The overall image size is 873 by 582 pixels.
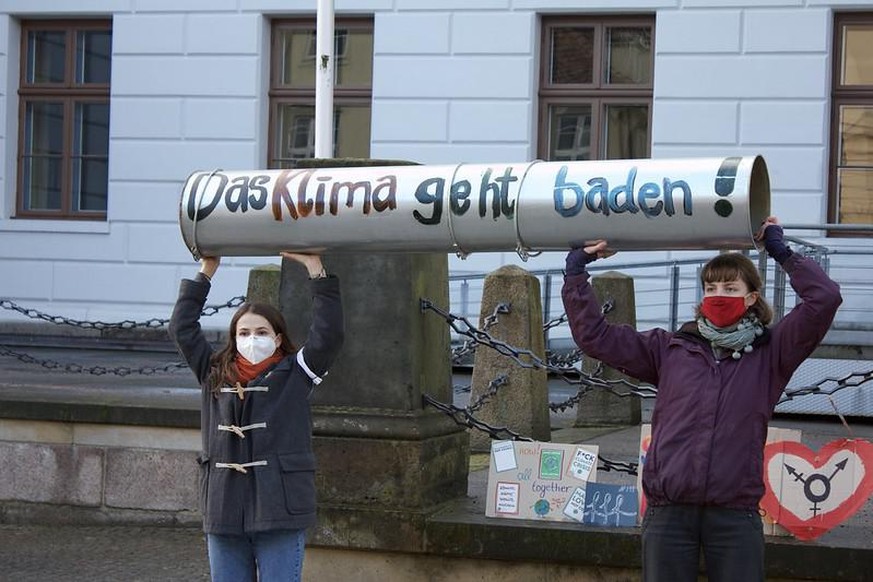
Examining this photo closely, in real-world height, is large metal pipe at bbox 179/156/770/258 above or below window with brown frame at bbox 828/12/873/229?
below

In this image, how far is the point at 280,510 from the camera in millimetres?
5508

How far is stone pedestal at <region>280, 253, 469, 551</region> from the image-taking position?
6820mm

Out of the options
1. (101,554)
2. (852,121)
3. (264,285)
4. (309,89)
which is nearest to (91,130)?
(309,89)

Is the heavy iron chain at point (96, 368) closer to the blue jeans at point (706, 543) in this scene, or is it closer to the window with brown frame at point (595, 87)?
the blue jeans at point (706, 543)

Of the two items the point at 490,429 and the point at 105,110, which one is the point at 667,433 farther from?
the point at 105,110

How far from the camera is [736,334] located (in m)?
5.03

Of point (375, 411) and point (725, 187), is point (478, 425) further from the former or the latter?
point (725, 187)

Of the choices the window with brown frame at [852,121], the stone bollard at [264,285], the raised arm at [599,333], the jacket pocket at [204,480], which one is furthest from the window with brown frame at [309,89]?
the raised arm at [599,333]

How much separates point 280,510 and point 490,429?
1.76m

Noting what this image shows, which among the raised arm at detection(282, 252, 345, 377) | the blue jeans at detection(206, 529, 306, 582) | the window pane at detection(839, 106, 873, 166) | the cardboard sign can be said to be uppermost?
the window pane at detection(839, 106, 873, 166)

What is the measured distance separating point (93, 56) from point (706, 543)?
48.7ft

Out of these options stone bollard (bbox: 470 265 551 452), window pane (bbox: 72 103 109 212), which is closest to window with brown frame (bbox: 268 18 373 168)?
window pane (bbox: 72 103 109 212)

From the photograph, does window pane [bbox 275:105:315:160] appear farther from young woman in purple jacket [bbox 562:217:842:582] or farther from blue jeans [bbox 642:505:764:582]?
blue jeans [bbox 642:505:764:582]

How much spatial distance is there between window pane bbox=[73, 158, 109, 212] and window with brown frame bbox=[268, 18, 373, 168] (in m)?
2.22
